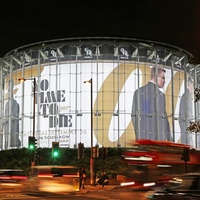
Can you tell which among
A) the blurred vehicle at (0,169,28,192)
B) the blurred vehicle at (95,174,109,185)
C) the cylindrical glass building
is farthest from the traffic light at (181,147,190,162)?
the cylindrical glass building

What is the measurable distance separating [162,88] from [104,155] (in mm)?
30651

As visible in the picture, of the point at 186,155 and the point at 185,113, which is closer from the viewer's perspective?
the point at 186,155

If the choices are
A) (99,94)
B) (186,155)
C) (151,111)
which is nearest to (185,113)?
(151,111)

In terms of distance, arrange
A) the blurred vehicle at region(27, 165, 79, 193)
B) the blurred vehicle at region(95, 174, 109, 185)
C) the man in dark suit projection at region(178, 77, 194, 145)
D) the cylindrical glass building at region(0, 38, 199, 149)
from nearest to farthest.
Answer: the blurred vehicle at region(27, 165, 79, 193)
the blurred vehicle at region(95, 174, 109, 185)
the cylindrical glass building at region(0, 38, 199, 149)
the man in dark suit projection at region(178, 77, 194, 145)

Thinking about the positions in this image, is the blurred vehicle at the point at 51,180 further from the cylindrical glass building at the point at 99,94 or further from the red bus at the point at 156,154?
the cylindrical glass building at the point at 99,94

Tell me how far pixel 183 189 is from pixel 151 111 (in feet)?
169

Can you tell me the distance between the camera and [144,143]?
2722 cm

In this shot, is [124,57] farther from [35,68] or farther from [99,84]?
[35,68]

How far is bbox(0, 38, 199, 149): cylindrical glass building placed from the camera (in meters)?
63.7

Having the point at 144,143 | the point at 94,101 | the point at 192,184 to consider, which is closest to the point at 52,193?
the point at 144,143

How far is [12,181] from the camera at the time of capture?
29922 mm

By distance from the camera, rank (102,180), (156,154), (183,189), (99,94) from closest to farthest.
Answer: (183,189)
(156,154)
(102,180)
(99,94)

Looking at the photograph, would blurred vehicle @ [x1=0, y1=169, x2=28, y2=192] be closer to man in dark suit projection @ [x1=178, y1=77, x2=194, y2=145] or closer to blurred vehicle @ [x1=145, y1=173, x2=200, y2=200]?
blurred vehicle @ [x1=145, y1=173, x2=200, y2=200]

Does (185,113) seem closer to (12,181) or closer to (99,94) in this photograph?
(99,94)
